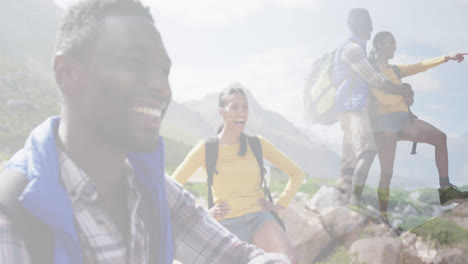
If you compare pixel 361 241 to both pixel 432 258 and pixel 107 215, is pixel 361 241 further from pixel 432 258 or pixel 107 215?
pixel 107 215

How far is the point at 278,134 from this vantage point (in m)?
4.02

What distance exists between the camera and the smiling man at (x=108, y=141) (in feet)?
3.25

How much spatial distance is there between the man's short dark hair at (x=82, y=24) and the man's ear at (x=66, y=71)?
2 centimetres

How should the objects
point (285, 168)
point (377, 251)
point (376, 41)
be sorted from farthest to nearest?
point (376, 41)
point (377, 251)
point (285, 168)

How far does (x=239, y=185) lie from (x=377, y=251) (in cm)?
115

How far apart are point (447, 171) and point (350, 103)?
2.92 feet

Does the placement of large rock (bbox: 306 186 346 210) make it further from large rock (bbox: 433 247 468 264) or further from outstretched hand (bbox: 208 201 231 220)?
outstretched hand (bbox: 208 201 231 220)

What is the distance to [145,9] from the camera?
3.80 feet

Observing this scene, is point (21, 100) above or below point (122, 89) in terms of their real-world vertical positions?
below

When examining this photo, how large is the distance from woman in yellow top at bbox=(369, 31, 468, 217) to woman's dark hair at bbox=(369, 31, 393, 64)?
0.08ft

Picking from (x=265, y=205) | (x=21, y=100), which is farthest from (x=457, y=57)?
(x=21, y=100)

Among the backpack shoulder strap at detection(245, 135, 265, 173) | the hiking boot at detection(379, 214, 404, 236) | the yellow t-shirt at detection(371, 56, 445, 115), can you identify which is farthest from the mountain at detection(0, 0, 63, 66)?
the hiking boot at detection(379, 214, 404, 236)

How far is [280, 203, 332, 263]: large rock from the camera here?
311 centimetres

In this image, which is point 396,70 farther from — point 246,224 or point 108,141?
point 108,141
